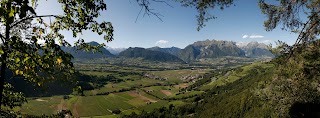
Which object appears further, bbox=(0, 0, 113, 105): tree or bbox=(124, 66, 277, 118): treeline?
bbox=(124, 66, 277, 118): treeline

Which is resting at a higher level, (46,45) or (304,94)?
(46,45)

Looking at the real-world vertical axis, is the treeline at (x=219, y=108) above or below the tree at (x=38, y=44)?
below

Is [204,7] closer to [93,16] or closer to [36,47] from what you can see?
[93,16]

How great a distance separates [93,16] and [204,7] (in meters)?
9.73

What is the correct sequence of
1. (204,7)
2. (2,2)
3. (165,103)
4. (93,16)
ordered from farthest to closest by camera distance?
(165,103), (204,7), (93,16), (2,2)

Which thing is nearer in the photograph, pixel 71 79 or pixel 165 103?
pixel 71 79

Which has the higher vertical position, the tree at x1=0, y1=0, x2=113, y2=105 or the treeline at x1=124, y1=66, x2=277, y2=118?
the tree at x1=0, y1=0, x2=113, y2=105

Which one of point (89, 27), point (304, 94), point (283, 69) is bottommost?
point (304, 94)

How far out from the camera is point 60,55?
6.82 m

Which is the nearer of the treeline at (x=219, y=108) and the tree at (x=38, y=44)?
the tree at (x=38, y=44)

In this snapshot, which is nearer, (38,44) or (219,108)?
(38,44)

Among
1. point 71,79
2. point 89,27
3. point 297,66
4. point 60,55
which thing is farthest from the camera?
point 297,66

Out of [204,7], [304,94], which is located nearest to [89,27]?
[204,7]

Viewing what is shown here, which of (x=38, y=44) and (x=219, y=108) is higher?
(x=38, y=44)
